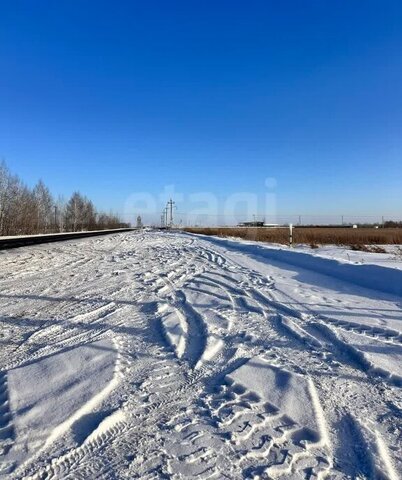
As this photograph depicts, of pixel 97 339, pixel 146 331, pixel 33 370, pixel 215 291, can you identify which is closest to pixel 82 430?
pixel 33 370

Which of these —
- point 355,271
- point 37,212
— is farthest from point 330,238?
point 37,212

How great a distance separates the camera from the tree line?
55.5 meters

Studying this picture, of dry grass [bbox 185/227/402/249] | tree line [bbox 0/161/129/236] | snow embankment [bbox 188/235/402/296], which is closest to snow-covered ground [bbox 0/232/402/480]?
snow embankment [bbox 188/235/402/296]

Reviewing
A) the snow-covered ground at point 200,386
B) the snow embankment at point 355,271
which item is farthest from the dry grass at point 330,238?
the snow-covered ground at point 200,386

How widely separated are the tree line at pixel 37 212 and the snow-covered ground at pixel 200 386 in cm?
5438

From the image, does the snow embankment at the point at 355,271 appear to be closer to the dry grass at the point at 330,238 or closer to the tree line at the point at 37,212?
the dry grass at the point at 330,238

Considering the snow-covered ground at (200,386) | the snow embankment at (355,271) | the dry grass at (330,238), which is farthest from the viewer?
the dry grass at (330,238)

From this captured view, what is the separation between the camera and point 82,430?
270 cm

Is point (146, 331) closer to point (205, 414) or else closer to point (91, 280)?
point (205, 414)

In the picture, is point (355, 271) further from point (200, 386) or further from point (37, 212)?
point (37, 212)

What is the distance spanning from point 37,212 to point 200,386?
223ft

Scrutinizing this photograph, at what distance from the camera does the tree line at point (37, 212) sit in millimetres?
55500

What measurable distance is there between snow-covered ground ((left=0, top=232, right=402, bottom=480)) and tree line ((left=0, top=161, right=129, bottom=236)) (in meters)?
54.4

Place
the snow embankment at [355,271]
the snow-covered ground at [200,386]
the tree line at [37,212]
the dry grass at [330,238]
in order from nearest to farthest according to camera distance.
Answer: the snow-covered ground at [200,386] → the snow embankment at [355,271] → the dry grass at [330,238] → the tree line at [37,212]
